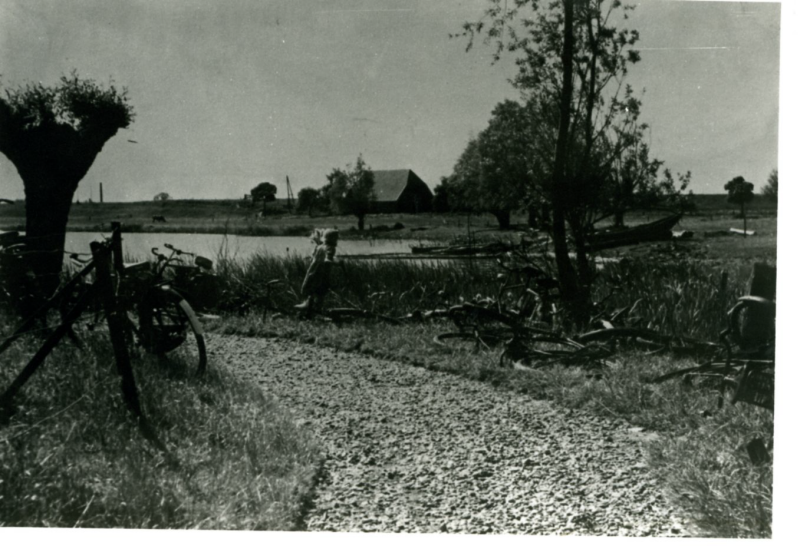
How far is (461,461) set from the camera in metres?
3.78

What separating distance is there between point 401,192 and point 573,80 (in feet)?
4.55

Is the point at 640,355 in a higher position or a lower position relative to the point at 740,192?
lower

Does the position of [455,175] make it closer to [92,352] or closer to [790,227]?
[790,227]

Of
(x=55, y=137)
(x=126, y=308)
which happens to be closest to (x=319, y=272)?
(x=126, y=308)

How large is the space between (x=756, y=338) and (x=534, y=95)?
6.76ft

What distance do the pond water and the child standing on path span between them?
0.24 ft

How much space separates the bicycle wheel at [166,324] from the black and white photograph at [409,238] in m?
0.02

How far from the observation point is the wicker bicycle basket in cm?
372

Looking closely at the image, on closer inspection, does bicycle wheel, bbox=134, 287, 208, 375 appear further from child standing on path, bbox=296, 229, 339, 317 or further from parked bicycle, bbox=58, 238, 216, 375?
child standing on path, bbox=296, 229, 339, 317

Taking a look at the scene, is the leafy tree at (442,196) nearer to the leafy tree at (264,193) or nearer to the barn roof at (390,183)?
the barn roof at (390,183)

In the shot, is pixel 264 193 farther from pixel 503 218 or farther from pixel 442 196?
pixel 503 218

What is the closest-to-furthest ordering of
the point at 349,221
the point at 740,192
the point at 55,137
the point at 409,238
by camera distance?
1. the point at 740,192
2. the point at 55,137
3. the point at 349,221
4. the point at 409,238

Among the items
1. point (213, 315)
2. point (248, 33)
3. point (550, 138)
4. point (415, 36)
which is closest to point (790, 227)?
point (550, 138)

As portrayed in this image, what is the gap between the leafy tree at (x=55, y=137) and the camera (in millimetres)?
4215
